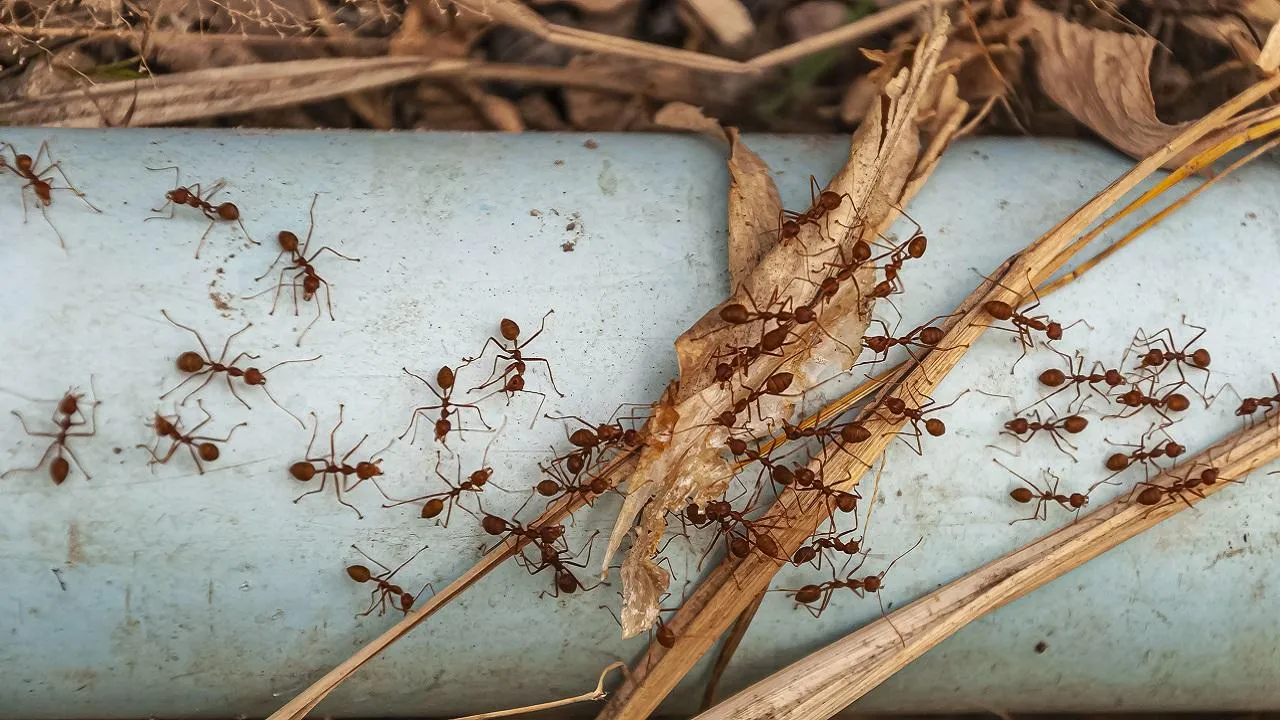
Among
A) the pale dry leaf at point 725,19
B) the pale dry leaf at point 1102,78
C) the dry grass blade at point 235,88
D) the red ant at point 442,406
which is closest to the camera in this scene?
the red ant at point 442,406

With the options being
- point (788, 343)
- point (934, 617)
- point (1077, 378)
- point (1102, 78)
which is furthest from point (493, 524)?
point (1102, 78)

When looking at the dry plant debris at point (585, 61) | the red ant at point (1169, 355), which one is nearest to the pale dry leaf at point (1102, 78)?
the dry plant debris at point (585, 61)

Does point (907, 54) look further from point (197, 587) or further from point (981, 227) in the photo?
point (197, 587)

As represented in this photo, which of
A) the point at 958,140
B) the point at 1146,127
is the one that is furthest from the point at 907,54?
the point at 1146,127

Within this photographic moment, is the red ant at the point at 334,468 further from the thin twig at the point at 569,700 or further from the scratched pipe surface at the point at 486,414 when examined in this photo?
the thin twig at the point at 569,700

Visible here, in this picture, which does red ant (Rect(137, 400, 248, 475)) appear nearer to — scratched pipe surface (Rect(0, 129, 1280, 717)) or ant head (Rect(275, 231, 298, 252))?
scratched pipe surface (Rect(0, 129, 1280, 717))

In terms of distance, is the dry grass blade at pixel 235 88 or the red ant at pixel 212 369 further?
the dry grass blade at pixel 235 88

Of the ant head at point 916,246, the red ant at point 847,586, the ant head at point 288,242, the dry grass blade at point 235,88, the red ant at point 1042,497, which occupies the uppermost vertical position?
the dry grass blade at point 235,88
